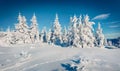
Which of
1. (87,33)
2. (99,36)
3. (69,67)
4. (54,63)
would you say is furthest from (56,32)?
(69,67)

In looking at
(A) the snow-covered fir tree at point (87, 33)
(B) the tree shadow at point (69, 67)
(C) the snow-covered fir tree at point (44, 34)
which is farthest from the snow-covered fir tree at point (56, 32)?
(B) the tree shadow at point (69, 67)

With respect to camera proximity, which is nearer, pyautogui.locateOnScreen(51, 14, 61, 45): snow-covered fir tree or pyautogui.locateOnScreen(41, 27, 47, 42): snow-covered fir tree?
pyautogui.locateOnScreen(51, 14, 61, 45): snow-covered fir tree

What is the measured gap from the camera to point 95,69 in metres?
17.6

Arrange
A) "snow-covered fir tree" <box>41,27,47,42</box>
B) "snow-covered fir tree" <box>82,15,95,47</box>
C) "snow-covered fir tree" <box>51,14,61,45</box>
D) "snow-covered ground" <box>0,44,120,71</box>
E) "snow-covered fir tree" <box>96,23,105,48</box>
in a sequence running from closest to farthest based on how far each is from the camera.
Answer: "snow-covered ground" <box>0,44,120,71</box>
"snow-covered fir tree" <box>82,15,95,47</box>
"snow-covered fir tree" <box>96,23,105,48</box>
"snow-covered fir tree" <box>51,14,61,45</box>
"snow-covered fir tree" <box>41,27,47,42</box>

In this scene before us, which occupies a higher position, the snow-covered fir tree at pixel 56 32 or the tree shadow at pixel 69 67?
the snow-covered fir tree at pixel 56 32

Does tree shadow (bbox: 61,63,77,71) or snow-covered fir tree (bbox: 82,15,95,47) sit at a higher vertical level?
snow-covered fir tree (bbox: 82,15,95,47)

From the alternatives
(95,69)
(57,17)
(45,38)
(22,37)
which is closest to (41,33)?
(45,38)

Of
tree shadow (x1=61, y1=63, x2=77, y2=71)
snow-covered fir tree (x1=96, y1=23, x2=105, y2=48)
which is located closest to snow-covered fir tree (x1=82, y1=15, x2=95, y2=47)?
snow-covered fir tree (x1=96, y1=23, x2=105, y2=48)

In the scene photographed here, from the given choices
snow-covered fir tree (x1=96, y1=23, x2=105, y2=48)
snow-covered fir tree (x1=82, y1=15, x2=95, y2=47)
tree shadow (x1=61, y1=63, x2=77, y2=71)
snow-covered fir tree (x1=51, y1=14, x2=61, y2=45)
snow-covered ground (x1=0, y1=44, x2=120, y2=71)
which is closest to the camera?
tree shadow (x1=61, y1=63, x2=77, y2=71)

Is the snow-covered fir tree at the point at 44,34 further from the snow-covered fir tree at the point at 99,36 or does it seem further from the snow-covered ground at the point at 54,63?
the snow-covered ground at the point at 54,63

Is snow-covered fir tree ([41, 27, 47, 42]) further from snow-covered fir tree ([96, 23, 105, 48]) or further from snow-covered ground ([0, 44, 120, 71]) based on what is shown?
snow-covered ground ([0, 44, 120, 71])

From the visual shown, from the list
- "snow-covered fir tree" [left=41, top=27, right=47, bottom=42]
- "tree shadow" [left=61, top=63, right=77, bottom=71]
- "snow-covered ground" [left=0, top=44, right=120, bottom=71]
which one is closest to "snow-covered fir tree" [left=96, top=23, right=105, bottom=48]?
"snow-covered fir tree" [left=41, top=27, right=47, bottom=42]

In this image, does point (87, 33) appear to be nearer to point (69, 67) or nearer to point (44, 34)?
point (69, 67)

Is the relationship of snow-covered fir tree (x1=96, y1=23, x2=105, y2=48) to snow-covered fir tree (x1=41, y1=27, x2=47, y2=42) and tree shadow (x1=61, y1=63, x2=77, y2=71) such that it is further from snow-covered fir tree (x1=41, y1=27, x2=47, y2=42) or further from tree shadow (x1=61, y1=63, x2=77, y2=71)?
tree shadow (x1=61, y1=63, x2=77, y2=71)
